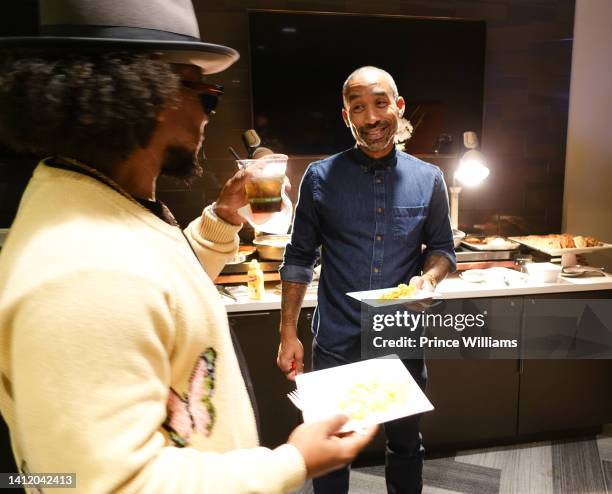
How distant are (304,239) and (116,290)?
130 centimetres

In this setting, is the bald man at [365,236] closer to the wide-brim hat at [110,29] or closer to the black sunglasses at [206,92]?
the black sunglasses at [206,92]

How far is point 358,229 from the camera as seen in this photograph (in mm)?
1790

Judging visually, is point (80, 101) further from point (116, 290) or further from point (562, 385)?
point (562, 385)

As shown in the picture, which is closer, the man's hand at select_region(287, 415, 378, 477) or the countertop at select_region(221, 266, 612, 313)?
the man's hand at select_region(287, 415, 378, 477)

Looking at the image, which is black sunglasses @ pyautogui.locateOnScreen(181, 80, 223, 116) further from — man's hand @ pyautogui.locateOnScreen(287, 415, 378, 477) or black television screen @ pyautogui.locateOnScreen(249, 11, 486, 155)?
black television screen @ pyautogui.locateOnScreen(249, 11, 486, 155)

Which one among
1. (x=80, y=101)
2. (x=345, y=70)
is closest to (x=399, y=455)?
(x=80, y=101)

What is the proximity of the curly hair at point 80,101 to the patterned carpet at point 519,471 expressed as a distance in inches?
83.1

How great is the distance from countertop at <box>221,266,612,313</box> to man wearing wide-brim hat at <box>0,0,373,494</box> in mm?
1449

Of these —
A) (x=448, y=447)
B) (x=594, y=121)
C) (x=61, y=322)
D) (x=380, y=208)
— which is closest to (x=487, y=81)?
(x=594, y=121)

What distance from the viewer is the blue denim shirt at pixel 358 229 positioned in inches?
70.6

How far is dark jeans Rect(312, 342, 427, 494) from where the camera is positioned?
6.03 ft

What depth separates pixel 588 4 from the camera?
3.02 meters

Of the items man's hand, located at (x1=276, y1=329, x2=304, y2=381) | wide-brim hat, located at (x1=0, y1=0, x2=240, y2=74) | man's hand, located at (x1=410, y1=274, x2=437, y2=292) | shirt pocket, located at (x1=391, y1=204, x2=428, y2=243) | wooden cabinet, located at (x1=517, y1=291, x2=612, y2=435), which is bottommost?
wooden cabinet, located at (x1=517, y1=291, x2=612, y2=435)

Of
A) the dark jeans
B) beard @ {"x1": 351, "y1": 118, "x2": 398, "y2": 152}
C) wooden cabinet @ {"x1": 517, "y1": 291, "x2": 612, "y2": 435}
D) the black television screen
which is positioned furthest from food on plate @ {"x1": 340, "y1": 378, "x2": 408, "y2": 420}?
the black television screen
